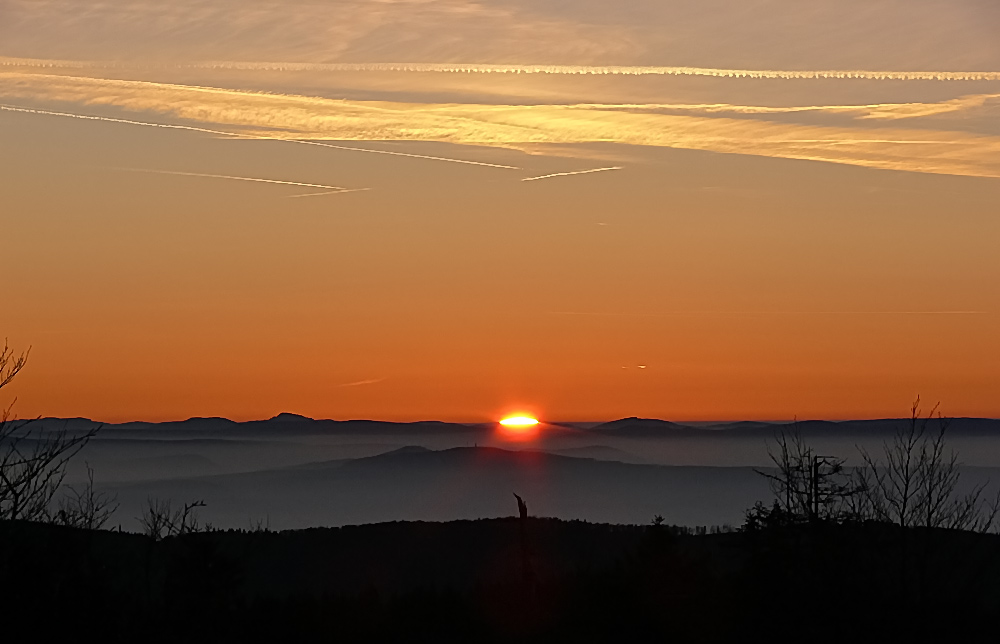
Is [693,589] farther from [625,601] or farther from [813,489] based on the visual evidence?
[813,489]

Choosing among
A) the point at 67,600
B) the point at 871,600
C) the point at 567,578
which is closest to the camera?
the point at 67,600

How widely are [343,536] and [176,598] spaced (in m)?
54.6

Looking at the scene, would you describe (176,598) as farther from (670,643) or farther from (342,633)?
(670,643)

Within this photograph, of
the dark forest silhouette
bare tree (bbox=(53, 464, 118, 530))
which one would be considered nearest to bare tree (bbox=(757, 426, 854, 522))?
the dark forest silhouette

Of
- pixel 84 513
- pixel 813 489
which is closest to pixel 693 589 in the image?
pixel 813 489

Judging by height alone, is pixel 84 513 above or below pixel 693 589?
above

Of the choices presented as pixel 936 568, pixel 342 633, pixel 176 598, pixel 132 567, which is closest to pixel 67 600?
pixel 342 633

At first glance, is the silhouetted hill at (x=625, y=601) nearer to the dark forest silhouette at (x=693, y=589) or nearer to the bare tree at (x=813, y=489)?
the dark forest silhouette at (x=693, y=589)

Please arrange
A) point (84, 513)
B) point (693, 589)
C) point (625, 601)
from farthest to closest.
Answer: point (625, 601)
point (693, 589)
point (84, 513)

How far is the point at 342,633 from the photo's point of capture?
35.3 meters

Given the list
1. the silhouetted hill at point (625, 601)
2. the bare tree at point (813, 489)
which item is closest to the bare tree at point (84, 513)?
the silhouetted hill at point (625, 601)

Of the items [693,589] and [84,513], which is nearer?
[84,513]

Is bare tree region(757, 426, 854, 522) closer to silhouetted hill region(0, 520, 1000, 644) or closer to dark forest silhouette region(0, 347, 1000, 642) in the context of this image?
dark forest silhouette region(0, 347, 1000, 642)

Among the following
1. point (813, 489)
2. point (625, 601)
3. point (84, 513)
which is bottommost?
point (625, 601)
